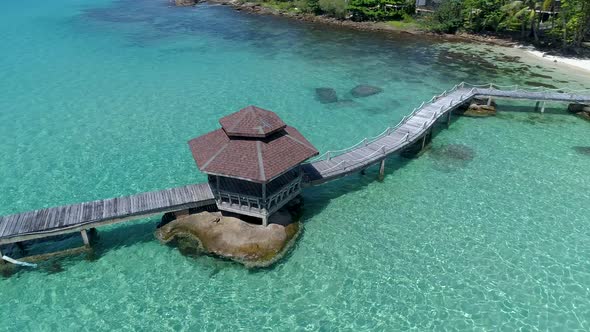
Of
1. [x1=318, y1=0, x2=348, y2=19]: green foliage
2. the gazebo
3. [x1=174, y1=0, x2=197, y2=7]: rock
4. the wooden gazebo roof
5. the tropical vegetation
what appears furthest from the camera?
[x1=174, y1=0, x2=197, y2=7]: rock

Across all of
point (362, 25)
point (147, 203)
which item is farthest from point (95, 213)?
point (362, 25)

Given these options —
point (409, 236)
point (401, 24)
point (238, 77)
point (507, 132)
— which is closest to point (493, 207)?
point (409, 236)

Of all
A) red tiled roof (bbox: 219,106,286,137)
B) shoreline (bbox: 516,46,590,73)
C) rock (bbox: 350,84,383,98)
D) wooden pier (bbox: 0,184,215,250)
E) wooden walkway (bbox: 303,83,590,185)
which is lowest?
wooden pier (bbox: 0,184,215,250)

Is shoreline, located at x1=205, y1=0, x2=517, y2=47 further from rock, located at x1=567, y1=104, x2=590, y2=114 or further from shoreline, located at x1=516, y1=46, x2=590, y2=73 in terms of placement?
rock, located at x1=567, y1=104, x2=590, y2=114

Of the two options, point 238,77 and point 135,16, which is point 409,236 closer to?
point 238,77

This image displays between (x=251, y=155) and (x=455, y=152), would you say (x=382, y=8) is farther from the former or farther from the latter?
(x=251, y=155)

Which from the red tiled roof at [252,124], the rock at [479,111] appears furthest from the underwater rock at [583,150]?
the red tiled roof at [252,124]

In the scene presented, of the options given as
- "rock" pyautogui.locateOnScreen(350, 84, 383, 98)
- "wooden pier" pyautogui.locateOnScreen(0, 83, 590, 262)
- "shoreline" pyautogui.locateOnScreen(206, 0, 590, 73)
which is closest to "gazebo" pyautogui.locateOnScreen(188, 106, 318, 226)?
"wooden pier" pyautogui.locateOnScreen(0, 83, 590, 262)
